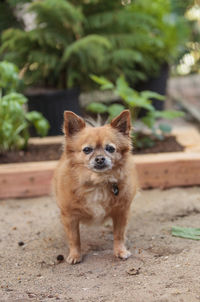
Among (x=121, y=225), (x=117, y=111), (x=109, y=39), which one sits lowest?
(x=121, y=225)

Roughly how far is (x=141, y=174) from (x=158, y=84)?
332 centimetres

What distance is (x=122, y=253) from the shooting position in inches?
121

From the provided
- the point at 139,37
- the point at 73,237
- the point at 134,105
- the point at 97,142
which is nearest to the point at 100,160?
the point at 97,142

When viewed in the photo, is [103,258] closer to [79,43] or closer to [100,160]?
[100,160]

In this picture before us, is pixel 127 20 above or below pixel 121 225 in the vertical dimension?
above

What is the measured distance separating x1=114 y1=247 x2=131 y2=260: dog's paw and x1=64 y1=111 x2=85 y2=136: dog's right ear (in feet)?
3.07

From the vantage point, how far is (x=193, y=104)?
26.1ft

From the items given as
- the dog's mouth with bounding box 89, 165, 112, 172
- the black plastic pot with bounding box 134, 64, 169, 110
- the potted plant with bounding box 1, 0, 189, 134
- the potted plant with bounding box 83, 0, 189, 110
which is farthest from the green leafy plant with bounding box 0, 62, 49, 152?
the black plastic pot with bounding box 134, 64, 169, 110

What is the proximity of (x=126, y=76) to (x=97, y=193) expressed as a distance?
4227mm

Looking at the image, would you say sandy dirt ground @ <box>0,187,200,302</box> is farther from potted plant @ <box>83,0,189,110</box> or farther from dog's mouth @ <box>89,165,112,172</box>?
potted plant @ <box>83,0,189,110</box>

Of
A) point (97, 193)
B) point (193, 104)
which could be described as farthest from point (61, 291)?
point (193, 104)

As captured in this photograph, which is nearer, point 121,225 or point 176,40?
point 121,225

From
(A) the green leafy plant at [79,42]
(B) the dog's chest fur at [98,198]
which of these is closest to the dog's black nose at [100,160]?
(B) the dog's chest fur at [98,198]

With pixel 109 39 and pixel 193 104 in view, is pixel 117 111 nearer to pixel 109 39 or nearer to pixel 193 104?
pixel 109 39
